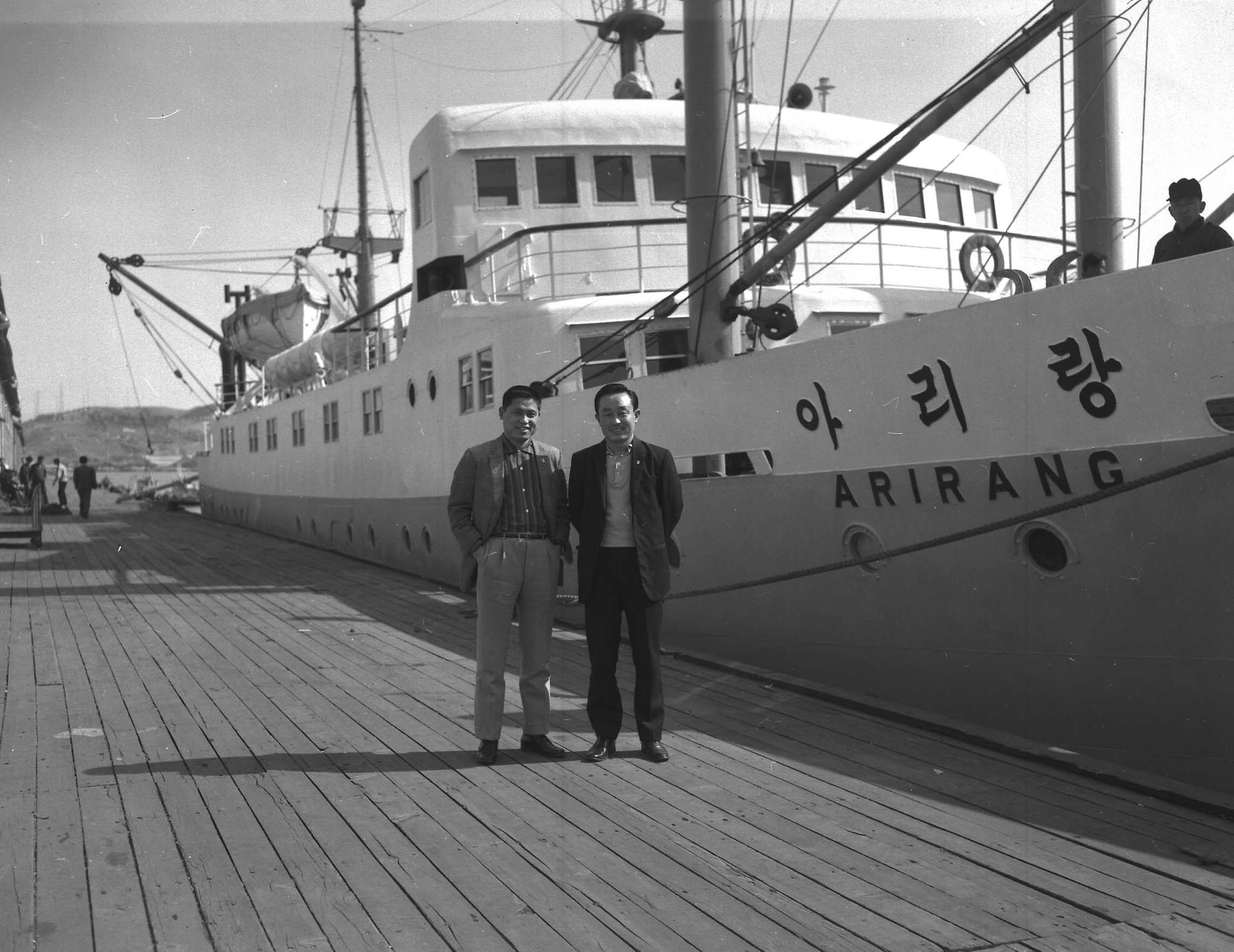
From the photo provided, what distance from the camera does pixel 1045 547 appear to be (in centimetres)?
594

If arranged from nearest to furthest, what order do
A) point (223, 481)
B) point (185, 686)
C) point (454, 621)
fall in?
1. point (185, 686)
2. point (454, 621)
3. point (223, 481)

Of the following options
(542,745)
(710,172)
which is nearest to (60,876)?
(542,745)

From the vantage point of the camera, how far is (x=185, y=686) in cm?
724

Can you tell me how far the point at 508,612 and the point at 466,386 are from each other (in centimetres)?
745

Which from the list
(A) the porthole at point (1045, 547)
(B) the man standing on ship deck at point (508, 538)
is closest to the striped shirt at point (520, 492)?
(B) the man standing on ship deck at point (508, 538)

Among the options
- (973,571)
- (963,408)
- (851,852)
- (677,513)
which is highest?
(963,408)

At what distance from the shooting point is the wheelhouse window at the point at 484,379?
11695mm

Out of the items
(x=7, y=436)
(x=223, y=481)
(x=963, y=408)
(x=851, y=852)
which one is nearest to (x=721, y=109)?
(x=963, y=408)

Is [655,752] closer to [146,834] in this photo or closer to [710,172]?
[146,834]

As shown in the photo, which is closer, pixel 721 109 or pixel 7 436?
pixel 721 109

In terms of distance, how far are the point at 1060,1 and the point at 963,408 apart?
7.69 feet

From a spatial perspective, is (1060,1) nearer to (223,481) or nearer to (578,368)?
(578,368)

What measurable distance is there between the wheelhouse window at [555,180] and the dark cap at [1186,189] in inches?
304

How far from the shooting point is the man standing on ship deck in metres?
5.26
